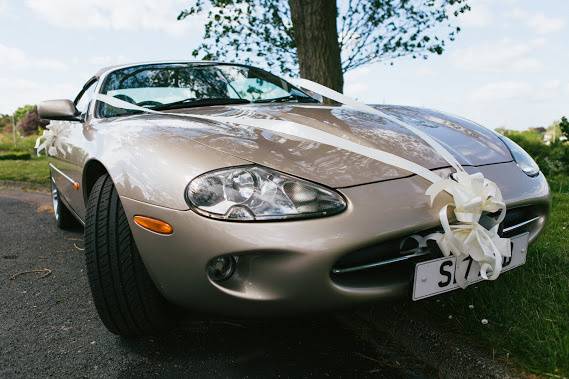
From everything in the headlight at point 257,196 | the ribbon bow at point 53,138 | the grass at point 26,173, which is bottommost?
the grass at point 26,173

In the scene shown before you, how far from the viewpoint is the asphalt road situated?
188 centimetres

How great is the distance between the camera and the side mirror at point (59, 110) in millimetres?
2861

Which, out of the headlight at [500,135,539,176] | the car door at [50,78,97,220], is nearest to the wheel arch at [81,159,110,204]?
the car door at [50,78,97,220]

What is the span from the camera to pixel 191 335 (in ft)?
7.09

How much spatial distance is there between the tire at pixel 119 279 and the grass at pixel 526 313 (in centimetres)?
117

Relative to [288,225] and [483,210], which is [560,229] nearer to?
[483,210]

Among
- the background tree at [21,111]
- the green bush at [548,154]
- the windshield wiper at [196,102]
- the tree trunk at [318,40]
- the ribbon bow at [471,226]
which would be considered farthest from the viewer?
the background tree at [21,111]

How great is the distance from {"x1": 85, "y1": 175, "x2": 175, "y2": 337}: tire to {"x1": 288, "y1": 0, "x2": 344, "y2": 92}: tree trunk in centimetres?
393

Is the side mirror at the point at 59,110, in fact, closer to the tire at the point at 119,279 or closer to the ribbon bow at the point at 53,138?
the ribbon bow at the point at 53,138

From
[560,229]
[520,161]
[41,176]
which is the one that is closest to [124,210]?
[520,161]

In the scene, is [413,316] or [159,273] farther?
[413,316]

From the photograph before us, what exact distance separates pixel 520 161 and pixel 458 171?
0.57m

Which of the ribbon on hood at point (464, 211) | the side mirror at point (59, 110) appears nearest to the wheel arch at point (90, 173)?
the side mirror at point (59, 110)

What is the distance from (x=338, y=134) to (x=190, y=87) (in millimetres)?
1117
